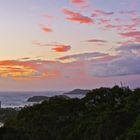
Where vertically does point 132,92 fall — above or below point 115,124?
above

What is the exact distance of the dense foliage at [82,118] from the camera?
2794 centimetres

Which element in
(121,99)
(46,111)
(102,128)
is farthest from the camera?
(121,99)

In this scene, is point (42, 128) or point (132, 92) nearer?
point (42, 128)

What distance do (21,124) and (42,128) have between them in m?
1.75

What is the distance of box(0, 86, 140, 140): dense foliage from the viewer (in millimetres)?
27938

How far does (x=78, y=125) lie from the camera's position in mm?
29594

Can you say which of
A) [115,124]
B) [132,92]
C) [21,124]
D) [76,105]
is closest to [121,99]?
[132,92]

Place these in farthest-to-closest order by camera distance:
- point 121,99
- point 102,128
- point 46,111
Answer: point 121,99 → point 46,111 → point 102,128

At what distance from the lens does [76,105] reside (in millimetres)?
32906

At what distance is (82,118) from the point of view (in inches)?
1223

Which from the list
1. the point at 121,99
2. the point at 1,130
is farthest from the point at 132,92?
the point at 1,130

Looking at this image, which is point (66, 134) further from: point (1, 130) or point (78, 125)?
point (1, 130)

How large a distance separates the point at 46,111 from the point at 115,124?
658cm

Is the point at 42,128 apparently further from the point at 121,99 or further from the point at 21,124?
the point at 121,99
